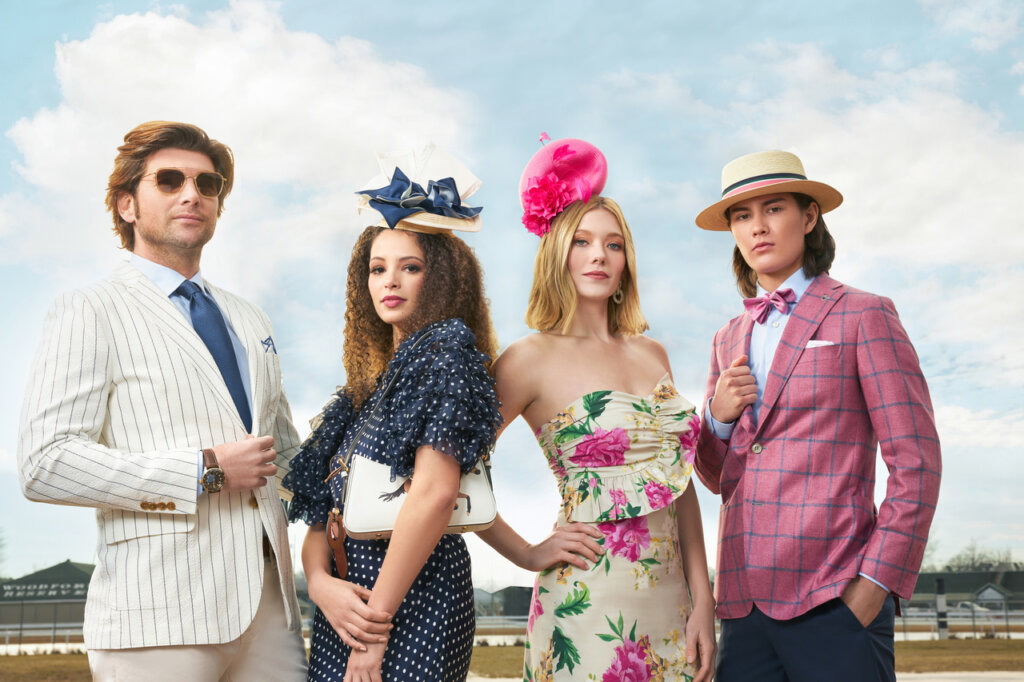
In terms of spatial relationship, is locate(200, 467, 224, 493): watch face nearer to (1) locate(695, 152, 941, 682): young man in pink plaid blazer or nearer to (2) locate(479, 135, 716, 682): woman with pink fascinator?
(2) locate(479, 135, 716, 682): woman with pink fascinator

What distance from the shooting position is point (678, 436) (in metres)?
2.40

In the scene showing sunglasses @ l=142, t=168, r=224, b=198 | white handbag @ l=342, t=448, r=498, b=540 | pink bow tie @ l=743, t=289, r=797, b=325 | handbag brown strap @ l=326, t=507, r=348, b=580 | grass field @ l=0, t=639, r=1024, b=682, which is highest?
sunglasses @ l=142, t=168, r=224, b=198

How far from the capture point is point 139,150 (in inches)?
93.7

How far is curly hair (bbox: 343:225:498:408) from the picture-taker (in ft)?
7.30

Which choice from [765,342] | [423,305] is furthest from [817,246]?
[423,305]

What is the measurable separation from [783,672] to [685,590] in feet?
1.18

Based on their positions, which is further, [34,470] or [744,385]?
[744,385]

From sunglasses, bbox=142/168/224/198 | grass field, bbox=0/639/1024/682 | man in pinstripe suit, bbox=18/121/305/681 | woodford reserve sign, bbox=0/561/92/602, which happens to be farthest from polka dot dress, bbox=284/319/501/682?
woodford reserve sign, bbox=0/561/92/602

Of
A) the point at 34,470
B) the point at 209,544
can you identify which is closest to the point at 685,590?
the point at 209,544

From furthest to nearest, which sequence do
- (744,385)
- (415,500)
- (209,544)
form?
(744,385) < (209,544) < (415,500)

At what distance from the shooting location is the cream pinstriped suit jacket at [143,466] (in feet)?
6.53

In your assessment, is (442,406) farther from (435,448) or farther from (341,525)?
(341,525)

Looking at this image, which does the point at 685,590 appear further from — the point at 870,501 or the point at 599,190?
the point at 599,190

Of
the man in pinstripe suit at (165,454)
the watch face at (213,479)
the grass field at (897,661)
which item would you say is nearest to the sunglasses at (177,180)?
the man in pinstripe suit at (165,454)
